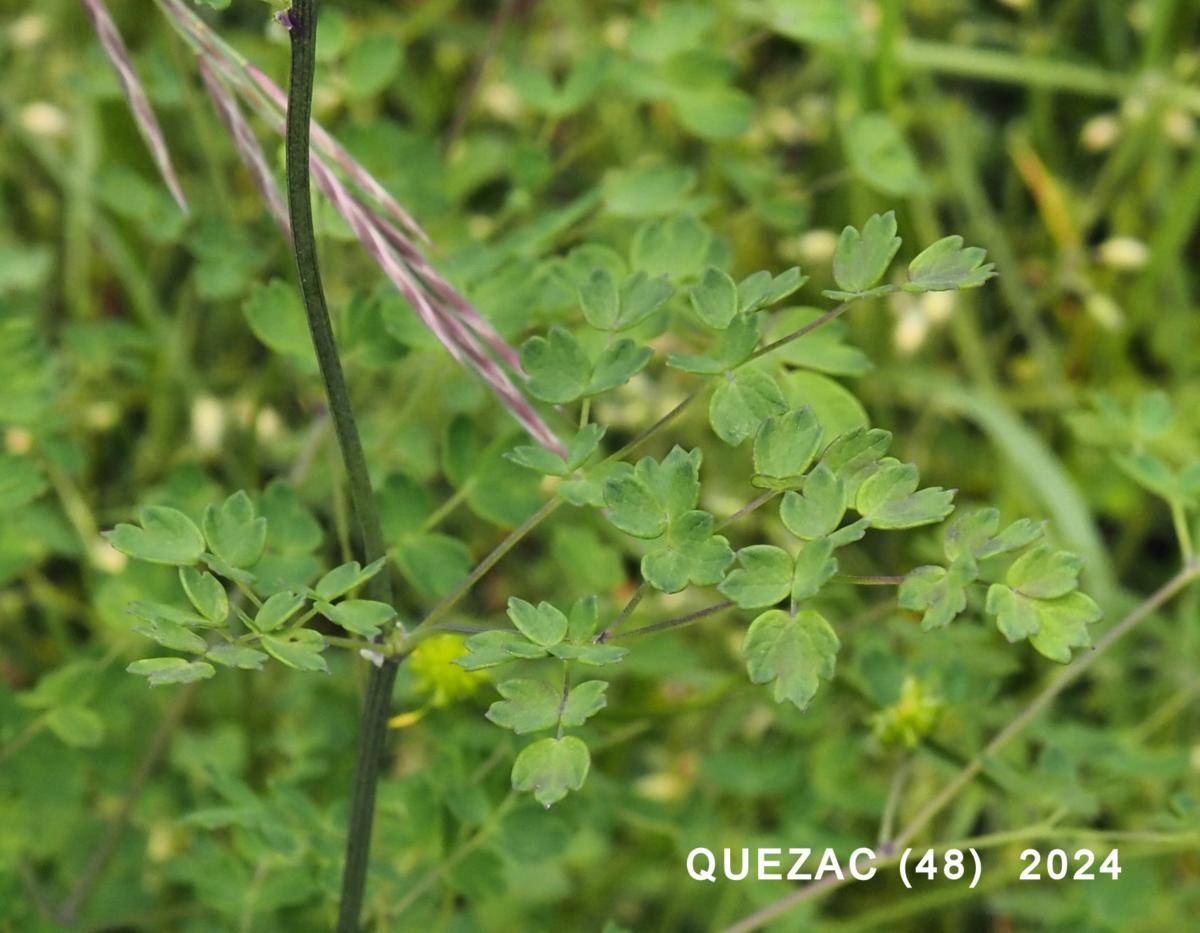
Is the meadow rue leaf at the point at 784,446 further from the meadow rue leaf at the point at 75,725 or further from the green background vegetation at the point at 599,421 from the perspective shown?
the meadow rue leaf at the point at 75,725

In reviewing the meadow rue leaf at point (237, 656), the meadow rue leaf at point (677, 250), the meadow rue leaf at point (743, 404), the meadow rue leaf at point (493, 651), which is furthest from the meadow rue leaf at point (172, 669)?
the meadow rue leaf at point (677, 250)

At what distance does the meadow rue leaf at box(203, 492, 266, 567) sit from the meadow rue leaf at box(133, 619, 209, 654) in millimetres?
73

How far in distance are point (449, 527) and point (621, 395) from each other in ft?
1.11

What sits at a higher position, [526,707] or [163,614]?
[163,614]

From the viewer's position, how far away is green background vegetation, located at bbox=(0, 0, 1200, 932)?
4.45 feet

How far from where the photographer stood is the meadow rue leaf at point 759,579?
35.0 inches

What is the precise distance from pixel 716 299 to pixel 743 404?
0.07 metres

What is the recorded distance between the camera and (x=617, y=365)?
3.24ft

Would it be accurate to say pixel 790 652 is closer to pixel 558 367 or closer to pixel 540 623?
pixel 540 623

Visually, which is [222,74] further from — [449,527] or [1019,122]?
[1019,122]

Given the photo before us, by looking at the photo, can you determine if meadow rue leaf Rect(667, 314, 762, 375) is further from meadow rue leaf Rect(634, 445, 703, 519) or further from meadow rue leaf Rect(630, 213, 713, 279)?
meadow rue leaf Rect(630, 213, 713, 279)

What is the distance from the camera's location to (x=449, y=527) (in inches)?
87.7

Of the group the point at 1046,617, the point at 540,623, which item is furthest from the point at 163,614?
the point at 1046,617

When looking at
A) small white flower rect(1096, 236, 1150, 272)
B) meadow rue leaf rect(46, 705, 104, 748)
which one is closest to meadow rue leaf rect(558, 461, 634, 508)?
meadow rue leaf rect(46, 705, 104, 748)
